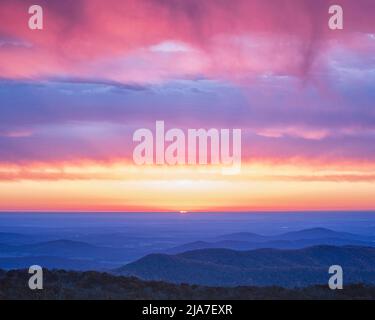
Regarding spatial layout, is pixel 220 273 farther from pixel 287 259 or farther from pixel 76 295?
pixel 76 295

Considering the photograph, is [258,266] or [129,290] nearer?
[129,290]

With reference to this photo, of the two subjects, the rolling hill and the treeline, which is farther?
the rolling hill

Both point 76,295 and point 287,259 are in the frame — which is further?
point 287,259

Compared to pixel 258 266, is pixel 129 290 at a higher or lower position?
higher

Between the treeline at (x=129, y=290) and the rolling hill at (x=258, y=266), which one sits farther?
the rolling hill at (x=258, y=266)
